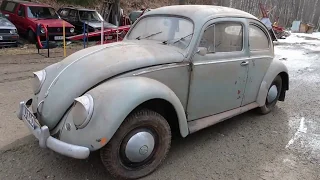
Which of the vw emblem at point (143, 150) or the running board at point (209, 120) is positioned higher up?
the running board at point (209, 120)

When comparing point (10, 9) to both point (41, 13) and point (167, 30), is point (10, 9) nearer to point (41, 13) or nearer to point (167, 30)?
point (41, 13)

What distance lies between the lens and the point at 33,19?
11.1 m

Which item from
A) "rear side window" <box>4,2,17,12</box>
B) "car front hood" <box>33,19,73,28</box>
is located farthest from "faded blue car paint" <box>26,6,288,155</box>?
"rear side window" <box>4,2,17,12</box>

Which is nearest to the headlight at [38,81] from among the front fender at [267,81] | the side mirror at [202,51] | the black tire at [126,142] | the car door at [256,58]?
the black tire at [126,142]

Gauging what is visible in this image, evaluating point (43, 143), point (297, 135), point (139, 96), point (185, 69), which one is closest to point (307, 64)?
point (297, 135)

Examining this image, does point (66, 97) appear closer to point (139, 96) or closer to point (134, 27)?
point (139, 96)

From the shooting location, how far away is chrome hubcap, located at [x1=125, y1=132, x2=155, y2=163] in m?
2.82

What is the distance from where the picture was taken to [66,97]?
2.89 m

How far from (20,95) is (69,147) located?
10.6ft

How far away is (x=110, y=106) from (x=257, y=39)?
292cm

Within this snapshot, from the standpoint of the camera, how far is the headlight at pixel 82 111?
259cm

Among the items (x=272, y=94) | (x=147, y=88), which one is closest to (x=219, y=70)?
(x=147, y=88)

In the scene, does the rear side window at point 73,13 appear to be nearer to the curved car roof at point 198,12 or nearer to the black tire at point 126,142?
the curved car roof at point 198,12

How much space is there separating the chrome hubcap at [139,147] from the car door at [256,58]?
6.48 ft
